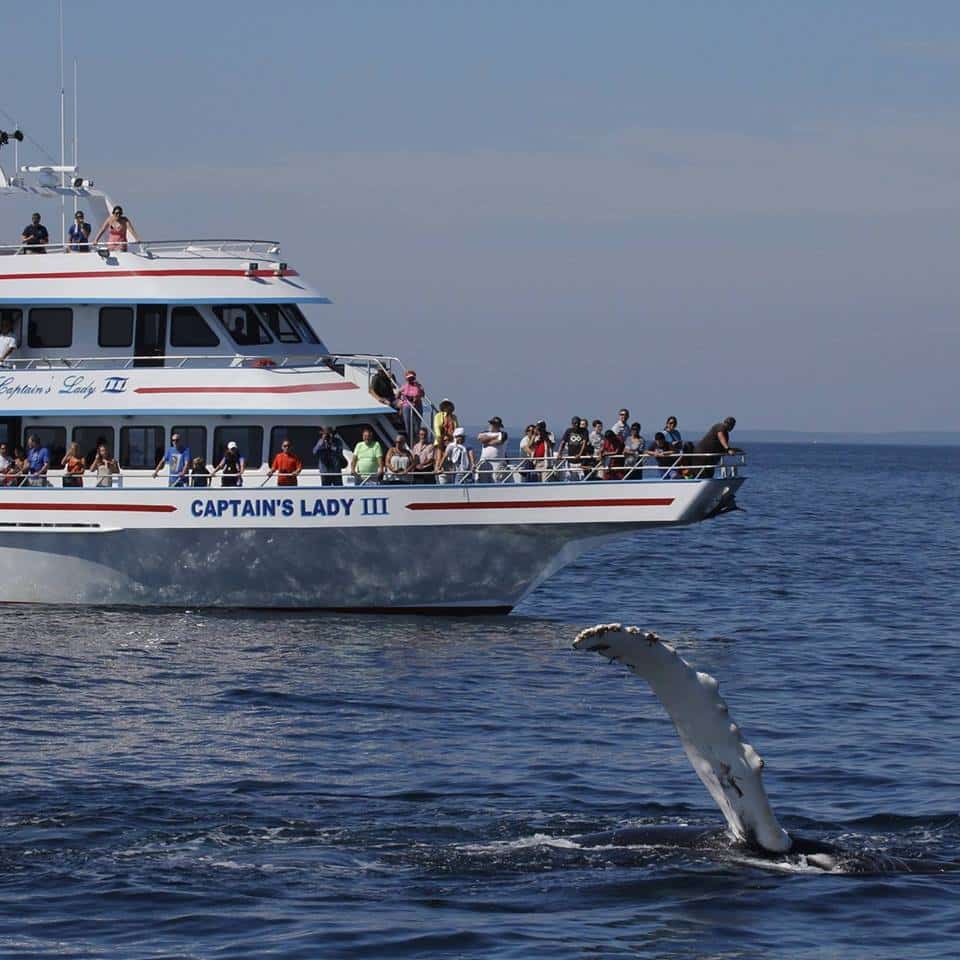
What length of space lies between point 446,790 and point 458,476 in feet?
44.3

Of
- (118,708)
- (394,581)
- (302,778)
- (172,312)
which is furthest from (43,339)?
(302,778)

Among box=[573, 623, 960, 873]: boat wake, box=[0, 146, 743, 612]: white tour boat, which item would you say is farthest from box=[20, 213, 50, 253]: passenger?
box=[573, 623, 960, 873]: boat wake

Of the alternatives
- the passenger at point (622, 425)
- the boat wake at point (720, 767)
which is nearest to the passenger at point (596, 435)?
the passenger at point (622, 425)

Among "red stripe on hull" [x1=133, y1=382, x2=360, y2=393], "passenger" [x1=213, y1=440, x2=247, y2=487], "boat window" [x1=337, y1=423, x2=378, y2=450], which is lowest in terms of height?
"passenger" [x1=213, y1=440, x2=247, y2=487]

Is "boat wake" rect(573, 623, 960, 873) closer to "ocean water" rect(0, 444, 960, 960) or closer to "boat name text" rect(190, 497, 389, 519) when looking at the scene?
"ocean water" rect(0, 444, 960, 960)

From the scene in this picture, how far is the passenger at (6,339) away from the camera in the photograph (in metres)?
35.0

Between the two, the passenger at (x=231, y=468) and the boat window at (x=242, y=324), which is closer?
the passenger at (x=231, y=468)

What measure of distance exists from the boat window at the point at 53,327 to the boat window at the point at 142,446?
2.33 m

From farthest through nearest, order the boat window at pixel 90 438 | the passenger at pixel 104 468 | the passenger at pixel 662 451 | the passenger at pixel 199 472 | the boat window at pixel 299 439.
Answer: the boat window at pixel 90 438
the boat window at pixel 299 439
the passenger at pixel 104 468
the passenger at pixel 199 472
the passenger at pixel 662 451

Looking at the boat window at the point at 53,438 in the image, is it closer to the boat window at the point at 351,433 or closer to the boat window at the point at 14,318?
the boat window at the point at 14,318

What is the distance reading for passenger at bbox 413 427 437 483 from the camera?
32.8 m

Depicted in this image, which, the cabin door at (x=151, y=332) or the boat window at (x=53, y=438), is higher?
the cabin door at (x=151, y=332)

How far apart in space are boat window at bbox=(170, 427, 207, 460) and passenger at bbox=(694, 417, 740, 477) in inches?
355

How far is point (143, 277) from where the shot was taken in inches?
1378
